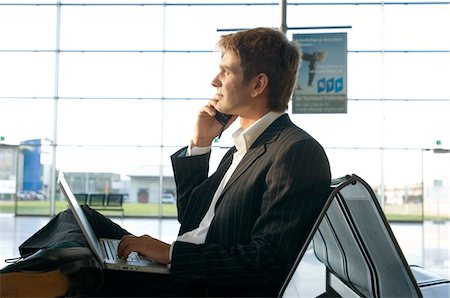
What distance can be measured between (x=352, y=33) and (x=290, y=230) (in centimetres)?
1166

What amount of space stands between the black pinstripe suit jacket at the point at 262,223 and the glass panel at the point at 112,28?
38.2ft

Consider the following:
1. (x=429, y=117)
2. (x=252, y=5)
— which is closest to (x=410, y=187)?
(x=429, y=117)

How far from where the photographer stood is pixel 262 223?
142 centimetres

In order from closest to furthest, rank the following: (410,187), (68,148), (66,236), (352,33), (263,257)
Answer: (263,257), (66,236), (352,33), (68,148), (410,187)

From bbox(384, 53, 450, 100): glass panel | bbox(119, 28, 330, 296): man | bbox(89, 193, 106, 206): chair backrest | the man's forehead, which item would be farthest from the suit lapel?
bbox(89, 193, 106, 206): chair backrest

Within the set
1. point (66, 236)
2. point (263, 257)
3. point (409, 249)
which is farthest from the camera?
point (409, 249)

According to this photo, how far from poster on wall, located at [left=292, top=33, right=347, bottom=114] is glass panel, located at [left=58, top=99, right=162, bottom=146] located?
16.3ft

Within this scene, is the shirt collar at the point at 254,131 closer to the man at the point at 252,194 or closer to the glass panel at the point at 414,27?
the man at the point at 252,194

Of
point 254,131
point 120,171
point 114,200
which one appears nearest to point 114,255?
point 254,131

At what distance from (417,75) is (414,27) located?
1089 mm

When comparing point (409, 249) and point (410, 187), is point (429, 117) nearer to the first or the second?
point (410, 187)

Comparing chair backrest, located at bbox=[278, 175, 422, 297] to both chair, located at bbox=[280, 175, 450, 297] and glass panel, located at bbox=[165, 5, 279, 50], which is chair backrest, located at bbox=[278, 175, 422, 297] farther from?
glass panel, located at bbox=[165, 5, 279, 50]

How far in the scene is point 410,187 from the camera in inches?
598

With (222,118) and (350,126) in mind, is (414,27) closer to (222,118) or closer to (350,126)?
(350,126)
